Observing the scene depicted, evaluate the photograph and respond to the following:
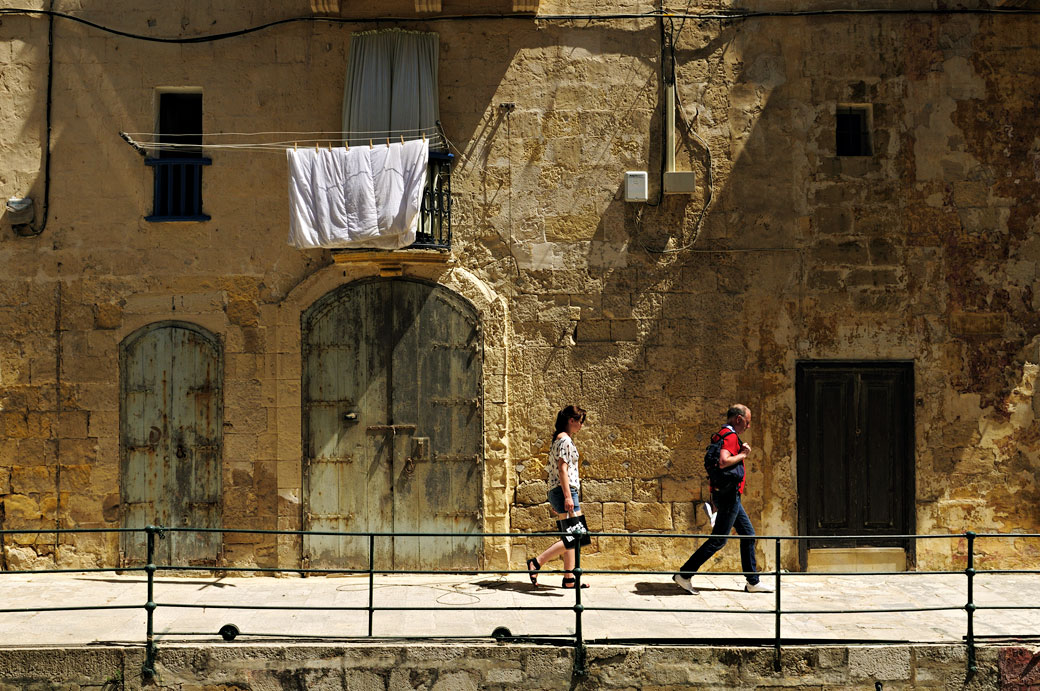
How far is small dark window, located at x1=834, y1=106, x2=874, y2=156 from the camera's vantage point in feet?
34.6

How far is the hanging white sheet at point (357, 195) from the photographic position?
380 inches

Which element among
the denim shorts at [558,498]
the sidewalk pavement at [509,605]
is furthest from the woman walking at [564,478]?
the sidewalk pavement at [509,605]

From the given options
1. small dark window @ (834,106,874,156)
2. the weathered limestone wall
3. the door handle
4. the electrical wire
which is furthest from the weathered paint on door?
small dark window @ (834,106,874,156)

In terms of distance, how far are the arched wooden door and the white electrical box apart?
2077 millimetres

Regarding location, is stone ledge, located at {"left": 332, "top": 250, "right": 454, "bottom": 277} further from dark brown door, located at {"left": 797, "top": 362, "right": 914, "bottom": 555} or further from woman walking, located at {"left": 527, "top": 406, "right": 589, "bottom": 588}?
dark brown door, located at {"left": 797, "top": 362, "right": 914, "bottom": 555}

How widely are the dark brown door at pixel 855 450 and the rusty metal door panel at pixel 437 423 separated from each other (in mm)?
3309

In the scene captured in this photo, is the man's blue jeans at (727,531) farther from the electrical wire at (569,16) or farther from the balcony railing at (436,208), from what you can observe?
the electrical wire at (569,16)

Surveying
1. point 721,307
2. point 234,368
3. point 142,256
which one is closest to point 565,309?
point 721,307

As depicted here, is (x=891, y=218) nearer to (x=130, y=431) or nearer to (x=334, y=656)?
(x=334, y=656)

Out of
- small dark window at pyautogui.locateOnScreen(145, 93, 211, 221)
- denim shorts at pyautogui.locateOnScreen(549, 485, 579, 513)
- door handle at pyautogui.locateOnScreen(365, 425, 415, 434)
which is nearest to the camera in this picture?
denim shorts at pyautogui.locateOnScreen(549, 485, 579, 513)

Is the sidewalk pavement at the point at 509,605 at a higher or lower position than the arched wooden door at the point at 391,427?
lower

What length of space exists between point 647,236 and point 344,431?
3626mm

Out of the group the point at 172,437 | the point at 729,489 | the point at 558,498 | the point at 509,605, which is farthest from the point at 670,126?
the point at 172,437

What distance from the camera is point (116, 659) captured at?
7.42 m
